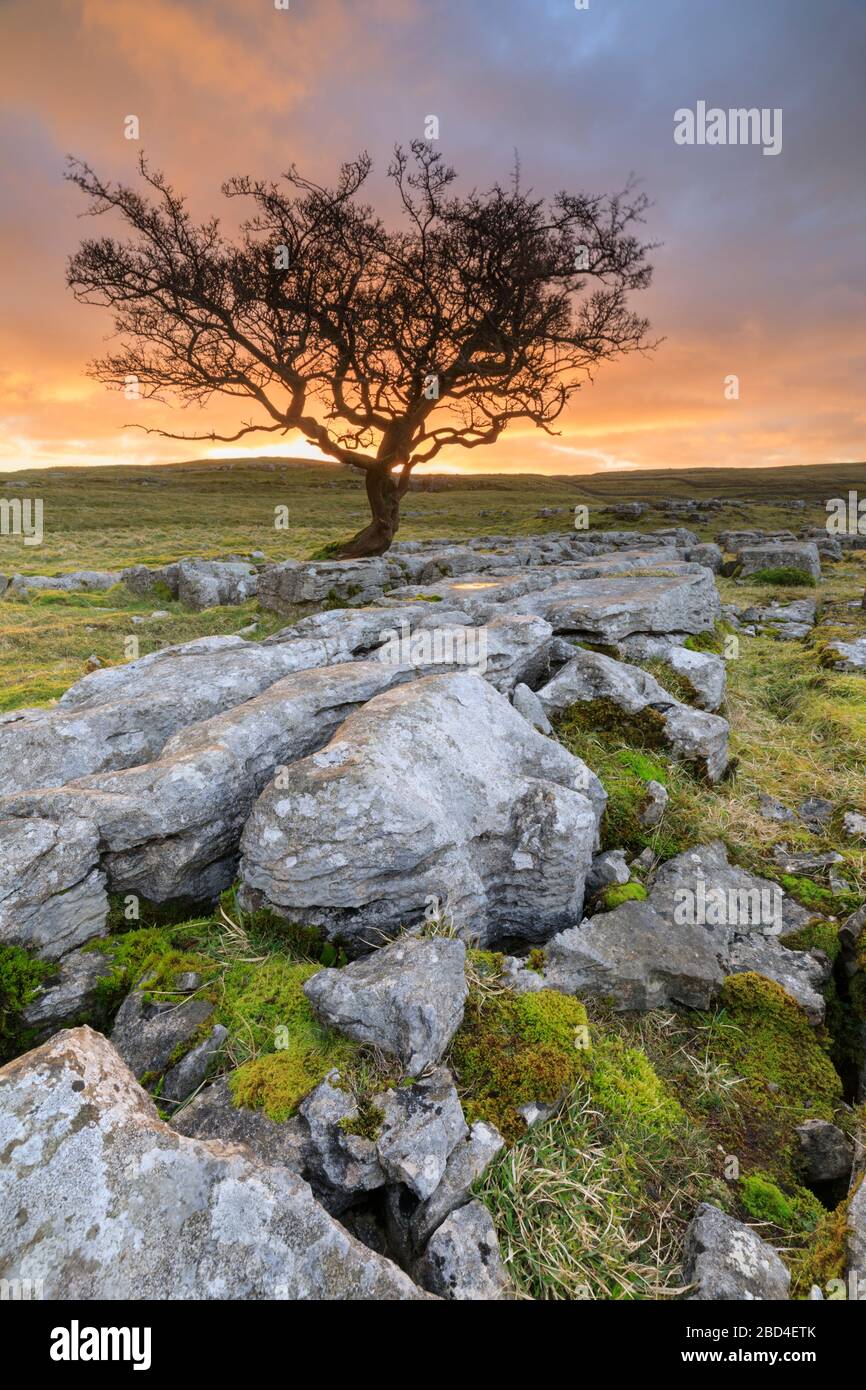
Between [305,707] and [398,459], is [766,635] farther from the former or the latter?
[398,459]

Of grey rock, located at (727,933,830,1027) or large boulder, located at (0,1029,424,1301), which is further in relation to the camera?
grey rock, located at (727,933,830,1027)

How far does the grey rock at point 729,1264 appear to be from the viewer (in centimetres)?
332

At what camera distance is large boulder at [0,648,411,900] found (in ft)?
18.2

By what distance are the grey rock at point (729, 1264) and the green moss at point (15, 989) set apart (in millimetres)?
4505

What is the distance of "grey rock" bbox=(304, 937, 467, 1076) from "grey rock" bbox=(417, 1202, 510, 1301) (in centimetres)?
83

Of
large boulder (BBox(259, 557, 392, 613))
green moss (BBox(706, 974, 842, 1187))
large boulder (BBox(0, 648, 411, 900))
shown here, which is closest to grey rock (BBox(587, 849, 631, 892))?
green moss (BBox(706, 974, 842, 1187))

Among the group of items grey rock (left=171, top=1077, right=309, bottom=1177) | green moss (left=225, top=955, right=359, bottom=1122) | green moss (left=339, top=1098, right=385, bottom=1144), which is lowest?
grey rock (left=171, top=1077, right=309, bottom=1177)

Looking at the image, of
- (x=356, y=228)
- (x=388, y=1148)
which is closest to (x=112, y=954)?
(x=388, y=1148)

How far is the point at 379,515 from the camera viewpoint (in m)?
28.4

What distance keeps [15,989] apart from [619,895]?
5.03 meters

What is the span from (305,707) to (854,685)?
10.9m

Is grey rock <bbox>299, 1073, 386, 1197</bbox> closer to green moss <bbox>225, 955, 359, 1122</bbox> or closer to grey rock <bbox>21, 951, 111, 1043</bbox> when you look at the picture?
green moss <bbox>225, 955, 359, 1122</bbox>

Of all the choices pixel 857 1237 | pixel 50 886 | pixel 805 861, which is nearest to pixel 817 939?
pixel 805 861
